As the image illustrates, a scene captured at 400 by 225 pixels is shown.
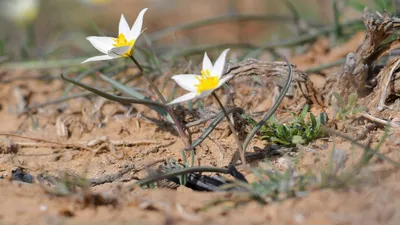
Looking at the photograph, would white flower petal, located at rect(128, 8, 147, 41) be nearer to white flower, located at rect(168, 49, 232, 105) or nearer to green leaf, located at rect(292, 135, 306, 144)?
white flower, located at rect(168, 49, 232, 105)

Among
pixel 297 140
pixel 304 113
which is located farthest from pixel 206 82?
pixel 304 113

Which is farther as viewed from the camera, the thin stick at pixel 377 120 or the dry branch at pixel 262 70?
the dry branch at pixel 262 70

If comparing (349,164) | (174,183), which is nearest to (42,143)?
(174,183)

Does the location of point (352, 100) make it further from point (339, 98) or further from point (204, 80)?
point (204, 80)

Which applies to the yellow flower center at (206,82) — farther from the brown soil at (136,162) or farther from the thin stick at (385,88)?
the thin stick at (385,88)

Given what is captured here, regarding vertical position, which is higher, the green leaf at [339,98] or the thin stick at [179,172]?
the green leaf at [339,98]

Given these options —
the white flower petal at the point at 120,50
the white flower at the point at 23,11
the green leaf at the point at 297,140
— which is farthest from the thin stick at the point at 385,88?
the white flower at the point at 23,11
